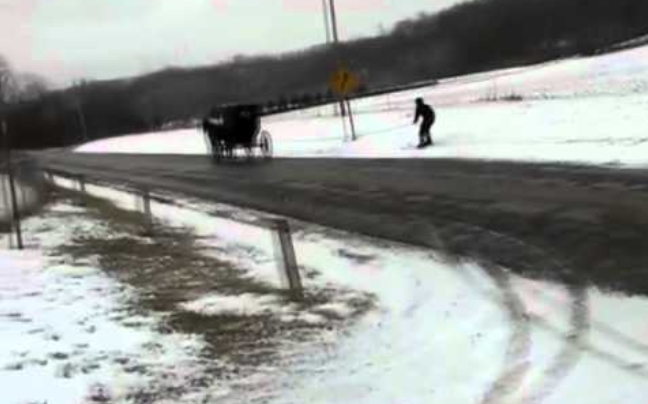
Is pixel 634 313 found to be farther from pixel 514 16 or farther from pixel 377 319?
pixel 514 16

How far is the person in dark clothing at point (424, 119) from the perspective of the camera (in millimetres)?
33531

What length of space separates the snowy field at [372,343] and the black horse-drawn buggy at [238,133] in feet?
104

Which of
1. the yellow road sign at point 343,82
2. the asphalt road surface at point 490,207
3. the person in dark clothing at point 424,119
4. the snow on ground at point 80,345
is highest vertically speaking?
the yellow road sign at point 343,82

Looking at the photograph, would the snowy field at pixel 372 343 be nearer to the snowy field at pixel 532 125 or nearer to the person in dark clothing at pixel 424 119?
the snowy field at pixel 532 125

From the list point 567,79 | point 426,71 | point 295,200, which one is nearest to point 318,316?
point 295,200

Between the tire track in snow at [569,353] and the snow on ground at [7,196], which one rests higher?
the snow on ground at [7,196]

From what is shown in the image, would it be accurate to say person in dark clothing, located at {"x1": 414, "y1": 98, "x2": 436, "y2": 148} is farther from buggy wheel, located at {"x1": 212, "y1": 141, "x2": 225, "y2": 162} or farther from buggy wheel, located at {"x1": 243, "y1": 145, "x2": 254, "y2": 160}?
buggy wheel, located at {"x1": 212, "y1": 141, "x2": 225, "y2": 162}

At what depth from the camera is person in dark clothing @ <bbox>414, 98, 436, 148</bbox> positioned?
33.5m

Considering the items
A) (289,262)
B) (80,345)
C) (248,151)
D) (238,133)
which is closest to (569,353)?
(80,345)

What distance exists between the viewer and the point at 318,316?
9.85 metres

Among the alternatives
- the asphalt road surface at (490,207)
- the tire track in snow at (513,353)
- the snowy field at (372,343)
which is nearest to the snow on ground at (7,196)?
the asphalt road surface at (490,207)

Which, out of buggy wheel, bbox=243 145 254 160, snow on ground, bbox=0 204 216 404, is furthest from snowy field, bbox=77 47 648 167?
snow on ground, bbox=0 204 216 404

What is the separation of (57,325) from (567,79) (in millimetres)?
48689

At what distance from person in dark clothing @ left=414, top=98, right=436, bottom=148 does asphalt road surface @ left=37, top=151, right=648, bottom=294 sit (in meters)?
3.92
